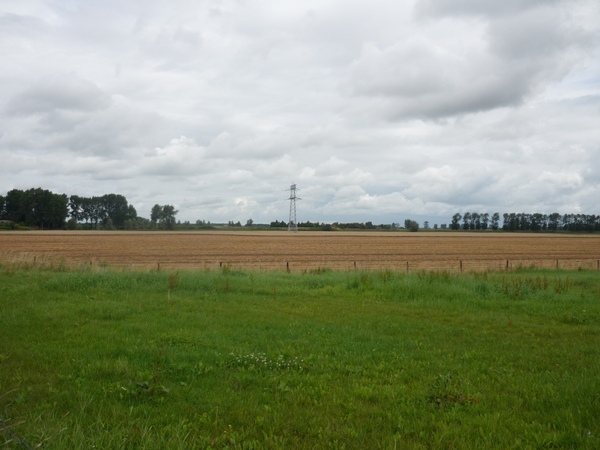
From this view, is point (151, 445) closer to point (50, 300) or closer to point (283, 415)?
point (283, 415)

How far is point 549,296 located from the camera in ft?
57.6

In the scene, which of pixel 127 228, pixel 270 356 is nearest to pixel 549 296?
pixel 270 356

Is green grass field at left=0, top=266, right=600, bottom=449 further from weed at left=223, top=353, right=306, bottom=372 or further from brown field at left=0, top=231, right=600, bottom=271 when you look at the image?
A: brown field at left=0, top=231, right=600, bottom=271

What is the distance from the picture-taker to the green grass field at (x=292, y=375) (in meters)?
5.22

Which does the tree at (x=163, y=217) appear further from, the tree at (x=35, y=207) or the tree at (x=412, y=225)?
the tree at (x=412, y=225)

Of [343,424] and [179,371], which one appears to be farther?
[179,371]

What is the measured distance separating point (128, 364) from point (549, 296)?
15.7 metres

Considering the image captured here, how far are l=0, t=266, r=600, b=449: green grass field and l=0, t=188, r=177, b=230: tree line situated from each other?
5733 inches

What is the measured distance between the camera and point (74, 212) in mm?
163500

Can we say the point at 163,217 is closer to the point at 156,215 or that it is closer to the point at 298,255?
the point at 156,215

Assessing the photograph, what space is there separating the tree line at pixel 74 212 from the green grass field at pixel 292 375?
14561 cm

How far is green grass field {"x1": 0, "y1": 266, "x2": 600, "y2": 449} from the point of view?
5219 millimetres

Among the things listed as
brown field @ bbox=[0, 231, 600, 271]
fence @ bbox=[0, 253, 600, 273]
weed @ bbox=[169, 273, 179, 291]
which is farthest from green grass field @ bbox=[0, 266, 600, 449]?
brown field @ bbox=[0, 231, 600, 271]

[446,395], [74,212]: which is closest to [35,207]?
[74,212]
